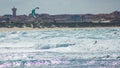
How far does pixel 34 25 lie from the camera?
35.8 metres

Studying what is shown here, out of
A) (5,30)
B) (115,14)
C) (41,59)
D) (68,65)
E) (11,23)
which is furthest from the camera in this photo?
(115,14)

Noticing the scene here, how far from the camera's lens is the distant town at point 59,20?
117 feet

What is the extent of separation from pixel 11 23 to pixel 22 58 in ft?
75.1

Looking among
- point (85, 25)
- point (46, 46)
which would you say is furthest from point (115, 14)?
point (46, 46)

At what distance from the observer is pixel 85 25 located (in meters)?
36.1

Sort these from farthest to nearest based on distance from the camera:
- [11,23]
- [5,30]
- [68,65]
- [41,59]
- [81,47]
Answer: [11,23] < [5,30] < [81,47] < [41,59] < [68,65]

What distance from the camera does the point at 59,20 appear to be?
1578 inches

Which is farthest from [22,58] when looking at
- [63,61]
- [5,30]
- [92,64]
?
[5,30]

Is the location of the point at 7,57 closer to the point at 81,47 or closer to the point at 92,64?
the point at 92,64

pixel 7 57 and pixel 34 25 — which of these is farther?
pixel 34 25

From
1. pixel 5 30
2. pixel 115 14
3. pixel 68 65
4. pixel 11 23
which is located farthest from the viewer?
pixel 115 14

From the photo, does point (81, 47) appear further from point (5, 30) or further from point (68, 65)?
point (5, 30)

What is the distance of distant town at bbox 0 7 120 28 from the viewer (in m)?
35.8

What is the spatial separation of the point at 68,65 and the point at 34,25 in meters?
24.8
